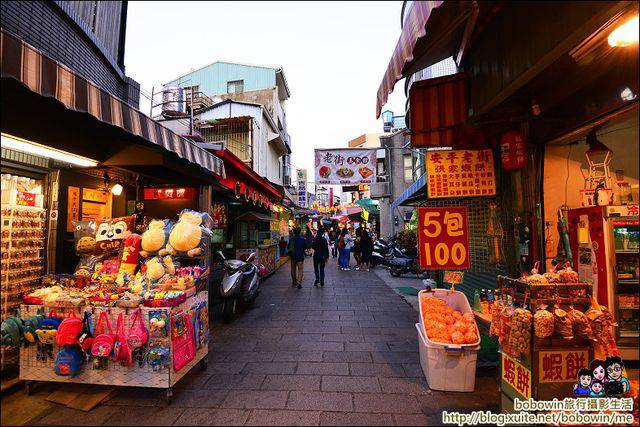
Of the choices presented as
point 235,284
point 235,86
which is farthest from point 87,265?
point 235,86

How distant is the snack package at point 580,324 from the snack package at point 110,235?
5938 millimetres

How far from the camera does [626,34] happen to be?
9.02 feet

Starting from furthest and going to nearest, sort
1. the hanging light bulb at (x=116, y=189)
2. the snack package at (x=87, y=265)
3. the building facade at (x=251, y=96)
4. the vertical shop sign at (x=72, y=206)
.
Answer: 1. the building facade at (x=251, y=96)
2. the hanging light bulb at (x=116, y=189)
3. the vertical shop sign at (x=72, y=206)
4. the snack package at (x=87, y=265)

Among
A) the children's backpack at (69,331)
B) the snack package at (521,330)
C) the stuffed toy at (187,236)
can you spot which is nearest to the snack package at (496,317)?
the snack package at (521,330)

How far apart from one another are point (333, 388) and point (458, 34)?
5.34 m

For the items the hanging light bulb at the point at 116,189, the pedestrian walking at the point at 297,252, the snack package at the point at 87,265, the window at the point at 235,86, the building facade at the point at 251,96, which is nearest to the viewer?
the snack package at the point at 87,265

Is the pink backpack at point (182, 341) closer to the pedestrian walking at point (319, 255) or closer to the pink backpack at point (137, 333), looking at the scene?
the pink backpack at point (137, 333)

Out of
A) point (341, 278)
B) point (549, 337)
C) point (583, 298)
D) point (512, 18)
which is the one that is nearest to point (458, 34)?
point (512, 18)

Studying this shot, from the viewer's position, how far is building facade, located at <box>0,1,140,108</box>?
4934 millimetres

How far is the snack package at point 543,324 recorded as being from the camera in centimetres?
271

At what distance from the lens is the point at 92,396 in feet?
11.8

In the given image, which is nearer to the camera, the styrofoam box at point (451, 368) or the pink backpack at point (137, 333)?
the pink backpack at point (137, 333)

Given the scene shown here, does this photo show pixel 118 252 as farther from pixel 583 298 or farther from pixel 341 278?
pixel 341 278

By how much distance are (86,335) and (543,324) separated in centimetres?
491
